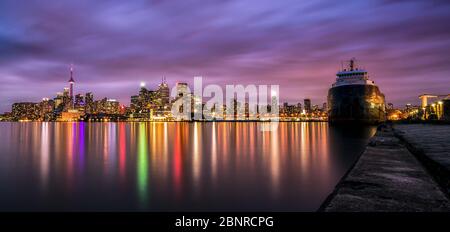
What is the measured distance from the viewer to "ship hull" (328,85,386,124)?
302ft

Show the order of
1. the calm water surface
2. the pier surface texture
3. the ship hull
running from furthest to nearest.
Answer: the ship hull
the calm water surface
the pier surface texture

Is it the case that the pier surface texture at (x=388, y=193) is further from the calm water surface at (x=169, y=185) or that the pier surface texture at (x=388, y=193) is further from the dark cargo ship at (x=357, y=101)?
the dark cargo ship at (x=357, y=101)

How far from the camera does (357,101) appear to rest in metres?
92.2

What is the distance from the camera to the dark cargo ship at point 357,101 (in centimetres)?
9206

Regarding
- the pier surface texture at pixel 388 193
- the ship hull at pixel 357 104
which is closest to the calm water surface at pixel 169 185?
the pier surface texture at pixel 388 193

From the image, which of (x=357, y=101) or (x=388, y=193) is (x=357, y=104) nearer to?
(x=357, y=101)

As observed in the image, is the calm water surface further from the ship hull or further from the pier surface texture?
the ship hull

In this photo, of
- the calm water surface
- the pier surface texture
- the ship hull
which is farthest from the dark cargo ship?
the pier surface texture

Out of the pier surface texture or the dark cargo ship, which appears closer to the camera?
the pier surface texture

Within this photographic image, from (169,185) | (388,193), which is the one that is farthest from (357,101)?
(388,193)

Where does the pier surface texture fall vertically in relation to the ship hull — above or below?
below

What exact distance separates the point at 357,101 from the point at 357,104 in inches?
36.4
